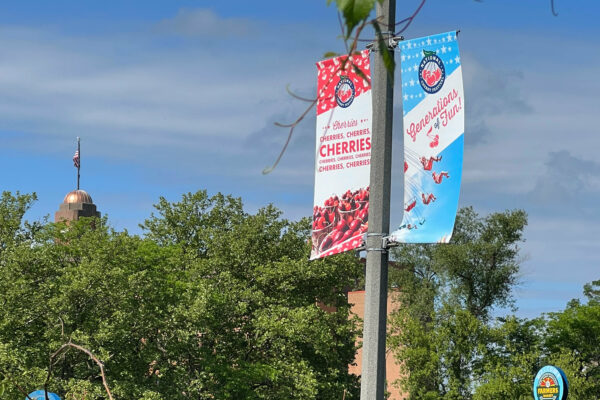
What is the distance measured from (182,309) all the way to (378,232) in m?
30.0

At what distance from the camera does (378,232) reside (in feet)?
32.0

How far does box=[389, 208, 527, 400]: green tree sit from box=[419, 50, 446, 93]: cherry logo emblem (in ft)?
143

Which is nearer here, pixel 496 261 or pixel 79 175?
pixel 496 261

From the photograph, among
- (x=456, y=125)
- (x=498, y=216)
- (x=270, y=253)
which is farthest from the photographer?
(x=498, y=216)

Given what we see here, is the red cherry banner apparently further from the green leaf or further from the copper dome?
the copper dome

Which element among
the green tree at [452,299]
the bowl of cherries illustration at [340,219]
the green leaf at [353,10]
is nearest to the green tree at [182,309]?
the green tree at [452,299]

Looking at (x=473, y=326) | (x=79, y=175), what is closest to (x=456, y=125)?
(x=473, y=326)

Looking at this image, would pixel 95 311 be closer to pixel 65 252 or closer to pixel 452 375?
pixel 65 252

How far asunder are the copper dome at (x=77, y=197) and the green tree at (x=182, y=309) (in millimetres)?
75286

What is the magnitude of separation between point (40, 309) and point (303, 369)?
11.3m

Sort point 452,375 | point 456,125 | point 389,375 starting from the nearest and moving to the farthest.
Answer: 1. point 456,125
2. point 452,375
3. point 389,375

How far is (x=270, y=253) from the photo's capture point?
46.8 metres

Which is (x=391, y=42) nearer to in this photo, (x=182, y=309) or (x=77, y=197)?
(x=182, y=309)

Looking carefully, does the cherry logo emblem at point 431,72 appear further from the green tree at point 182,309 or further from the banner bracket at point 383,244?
the green tree at point 182,309
